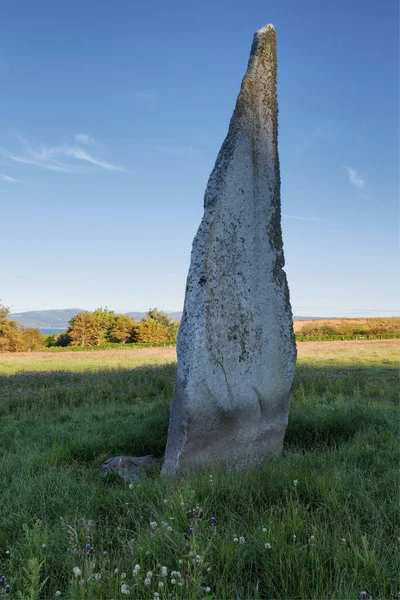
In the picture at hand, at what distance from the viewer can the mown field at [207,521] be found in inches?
121

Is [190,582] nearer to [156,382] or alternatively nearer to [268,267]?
[268,267]

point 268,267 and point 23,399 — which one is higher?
point 268,267

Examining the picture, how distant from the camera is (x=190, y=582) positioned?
2947 mm

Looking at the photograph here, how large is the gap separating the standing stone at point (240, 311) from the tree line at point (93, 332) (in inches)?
2156

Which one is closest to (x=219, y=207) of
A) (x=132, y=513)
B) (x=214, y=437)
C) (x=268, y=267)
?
(x=268, y=267)

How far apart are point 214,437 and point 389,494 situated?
7.40ft

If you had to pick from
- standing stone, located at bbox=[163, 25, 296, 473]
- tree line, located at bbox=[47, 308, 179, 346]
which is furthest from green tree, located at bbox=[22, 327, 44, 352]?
standing stone, located at bbox=[163, 25, 296, 473]

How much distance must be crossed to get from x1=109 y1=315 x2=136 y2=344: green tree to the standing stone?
6065cm

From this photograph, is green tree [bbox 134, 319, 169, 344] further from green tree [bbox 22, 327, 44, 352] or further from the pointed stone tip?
the pointed stone tip

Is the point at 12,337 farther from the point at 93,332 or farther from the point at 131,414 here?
the point at 131,414

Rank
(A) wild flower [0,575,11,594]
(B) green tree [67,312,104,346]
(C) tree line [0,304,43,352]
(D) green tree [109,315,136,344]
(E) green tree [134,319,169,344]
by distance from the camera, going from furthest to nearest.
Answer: (B) green tree [67,312,104,346]
(D) green tree [109,315,136,344]
(E) green tree [134,319,169,344]
(C) tree line [0,304,43,352]
(A) wild flower [0,575,11,594]

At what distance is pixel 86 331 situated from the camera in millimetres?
67500

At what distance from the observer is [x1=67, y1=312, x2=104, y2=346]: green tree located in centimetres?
6744

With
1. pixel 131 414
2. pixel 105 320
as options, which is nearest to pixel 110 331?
pixel 105 320
